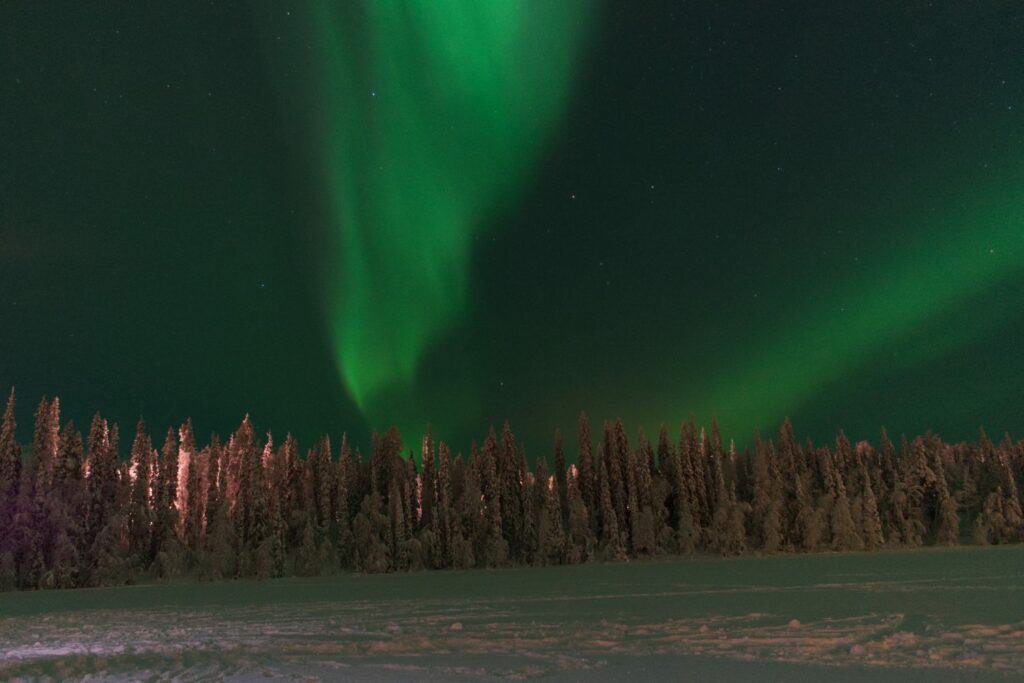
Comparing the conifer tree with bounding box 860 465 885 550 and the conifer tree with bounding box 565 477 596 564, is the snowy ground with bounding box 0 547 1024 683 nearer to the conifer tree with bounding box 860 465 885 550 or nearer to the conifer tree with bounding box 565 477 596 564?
the conifer tree with bounding box 565 477 596 564

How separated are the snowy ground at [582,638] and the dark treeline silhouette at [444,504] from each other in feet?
213

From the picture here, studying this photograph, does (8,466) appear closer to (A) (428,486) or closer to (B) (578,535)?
(A) (428,486)

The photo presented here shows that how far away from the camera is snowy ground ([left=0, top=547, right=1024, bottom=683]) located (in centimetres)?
1789

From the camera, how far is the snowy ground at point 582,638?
1789cm

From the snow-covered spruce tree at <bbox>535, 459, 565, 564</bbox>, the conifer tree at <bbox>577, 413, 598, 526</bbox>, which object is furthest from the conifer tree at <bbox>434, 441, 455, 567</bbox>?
the conifer tree at <bbox>577, 413, 598, 526</bbox>

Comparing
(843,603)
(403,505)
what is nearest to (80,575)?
(403,505)

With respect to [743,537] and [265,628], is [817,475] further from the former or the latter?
[265,628]

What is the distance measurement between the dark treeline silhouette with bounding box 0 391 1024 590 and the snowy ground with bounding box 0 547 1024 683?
65008mm

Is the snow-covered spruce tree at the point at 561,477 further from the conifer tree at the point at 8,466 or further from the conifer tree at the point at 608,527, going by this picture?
the conifer tree at the point at 8,466

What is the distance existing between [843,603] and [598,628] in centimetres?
1318

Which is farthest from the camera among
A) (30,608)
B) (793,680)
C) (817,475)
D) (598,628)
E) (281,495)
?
(817,475)

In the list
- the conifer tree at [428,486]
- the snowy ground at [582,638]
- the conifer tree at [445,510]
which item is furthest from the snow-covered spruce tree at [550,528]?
the snowy ground at [582,638]

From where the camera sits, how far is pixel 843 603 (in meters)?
33.1

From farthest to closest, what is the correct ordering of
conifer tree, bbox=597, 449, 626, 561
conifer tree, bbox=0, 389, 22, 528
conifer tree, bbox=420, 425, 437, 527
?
1. conifer tree, bbox=420, 425, 437, 527
2. conifer tree, bbox=597, 449, 626, 561
3. conifer tree, bbox=0, 389, 22, 528
